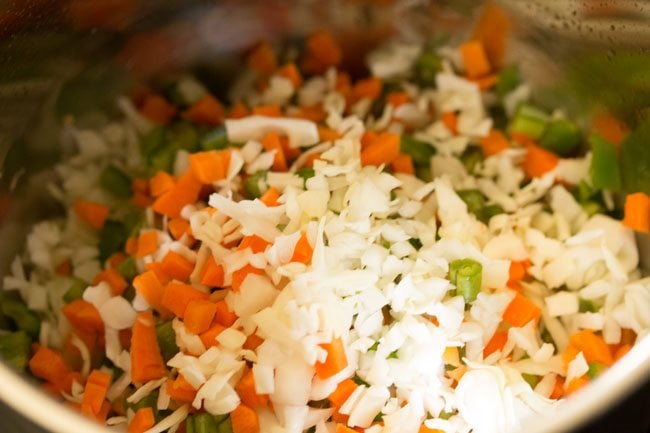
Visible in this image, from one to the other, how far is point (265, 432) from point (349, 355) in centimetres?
13

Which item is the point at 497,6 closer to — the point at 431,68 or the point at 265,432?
the point at 431,68

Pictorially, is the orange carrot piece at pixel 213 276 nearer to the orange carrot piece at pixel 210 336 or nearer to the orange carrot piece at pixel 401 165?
the orange carrot piece at pixel 210 336

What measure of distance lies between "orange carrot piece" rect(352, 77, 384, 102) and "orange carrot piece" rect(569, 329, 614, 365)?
51 cm

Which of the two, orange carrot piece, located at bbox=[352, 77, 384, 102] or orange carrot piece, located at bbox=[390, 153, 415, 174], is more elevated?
orange carrot piece, located at bbox=[352, 77, 384, 102]

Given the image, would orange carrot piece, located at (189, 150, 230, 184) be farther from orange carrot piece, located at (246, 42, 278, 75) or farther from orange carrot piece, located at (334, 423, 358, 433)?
orange carrot piece, located at (334, 423, 358, 433)

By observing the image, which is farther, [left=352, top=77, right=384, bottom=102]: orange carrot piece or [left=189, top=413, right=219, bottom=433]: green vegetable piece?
[left=352, top=77, right=384, bottom=102]: orange carrot piece

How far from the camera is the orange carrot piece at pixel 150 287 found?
3.27 ft

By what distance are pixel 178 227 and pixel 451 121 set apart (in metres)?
0.46

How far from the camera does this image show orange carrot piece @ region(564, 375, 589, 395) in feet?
3.03

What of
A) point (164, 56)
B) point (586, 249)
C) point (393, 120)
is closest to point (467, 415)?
point (586, 249)

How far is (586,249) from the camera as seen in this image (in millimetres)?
1057

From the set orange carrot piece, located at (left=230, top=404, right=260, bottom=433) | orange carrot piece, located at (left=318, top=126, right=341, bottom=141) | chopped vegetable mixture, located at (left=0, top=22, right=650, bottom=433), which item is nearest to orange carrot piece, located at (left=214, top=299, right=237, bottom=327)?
chopped vegetable mixture, located at (left=0, top=22, right=650, bottom=433)

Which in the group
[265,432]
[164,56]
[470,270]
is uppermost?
[164,56]

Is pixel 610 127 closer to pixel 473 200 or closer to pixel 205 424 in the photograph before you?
pixel 473 200
